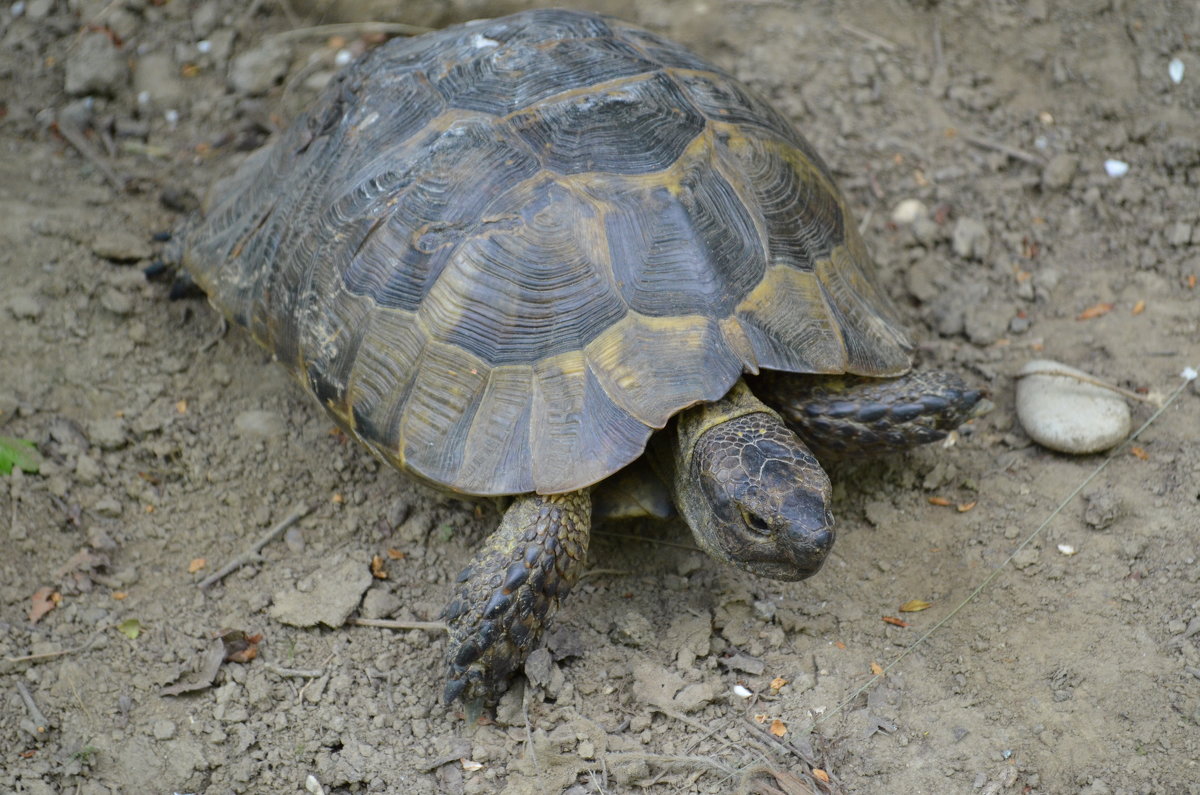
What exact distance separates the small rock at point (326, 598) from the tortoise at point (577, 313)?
1.65 feet

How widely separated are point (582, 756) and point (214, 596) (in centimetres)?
139

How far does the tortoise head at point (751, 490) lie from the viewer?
294 cm

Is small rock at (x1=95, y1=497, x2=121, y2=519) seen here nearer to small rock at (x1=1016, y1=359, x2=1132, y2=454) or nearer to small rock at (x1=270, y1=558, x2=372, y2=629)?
small rock at (x1=270, y1=558, x2=372, y2=629)

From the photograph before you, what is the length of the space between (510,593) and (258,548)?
114 cm

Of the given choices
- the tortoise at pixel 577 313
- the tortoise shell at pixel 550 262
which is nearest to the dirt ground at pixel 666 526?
the tortoise at pixel 577 313

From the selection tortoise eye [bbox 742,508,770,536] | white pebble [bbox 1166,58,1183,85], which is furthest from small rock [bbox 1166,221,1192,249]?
tortoise eye [bbox 742,508,770,536]

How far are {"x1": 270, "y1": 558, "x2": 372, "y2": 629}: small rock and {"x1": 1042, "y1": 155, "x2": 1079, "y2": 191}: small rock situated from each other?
334cm

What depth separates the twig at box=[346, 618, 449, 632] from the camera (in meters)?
3.43

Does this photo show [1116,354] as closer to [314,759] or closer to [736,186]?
[736,186]

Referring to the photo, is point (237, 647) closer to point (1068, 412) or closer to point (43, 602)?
point (43, 602)

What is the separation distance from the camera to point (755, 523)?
119 inches

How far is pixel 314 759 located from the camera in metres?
3.09

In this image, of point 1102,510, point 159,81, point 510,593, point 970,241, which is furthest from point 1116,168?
point 159,81

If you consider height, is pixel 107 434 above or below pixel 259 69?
below
